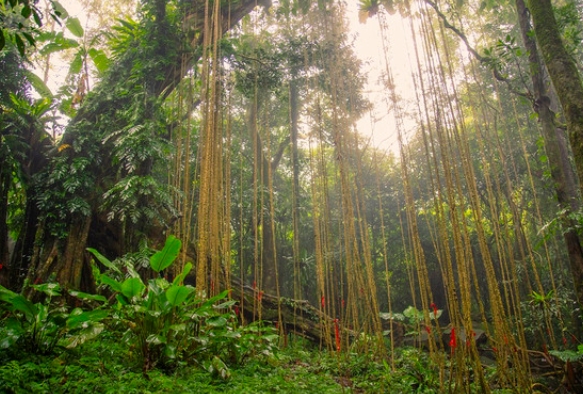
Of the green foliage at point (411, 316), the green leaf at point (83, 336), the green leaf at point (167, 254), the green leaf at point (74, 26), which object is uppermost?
the green leaf at point (74, 26)

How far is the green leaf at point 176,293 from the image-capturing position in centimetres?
148

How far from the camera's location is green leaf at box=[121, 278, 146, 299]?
1521mm

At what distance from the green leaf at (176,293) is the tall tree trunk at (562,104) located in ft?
5.34

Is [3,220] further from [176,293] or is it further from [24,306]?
[176,293]

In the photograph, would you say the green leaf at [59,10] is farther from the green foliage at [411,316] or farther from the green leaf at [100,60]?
the green foliage at [411,316]

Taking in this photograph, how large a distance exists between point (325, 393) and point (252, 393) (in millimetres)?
478

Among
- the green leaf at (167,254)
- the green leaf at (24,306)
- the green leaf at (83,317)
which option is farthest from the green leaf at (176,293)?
the green leaf at (24,306)

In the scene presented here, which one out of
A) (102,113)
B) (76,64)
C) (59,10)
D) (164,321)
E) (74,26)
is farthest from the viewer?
(76,64)

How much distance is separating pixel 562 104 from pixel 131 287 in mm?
1986

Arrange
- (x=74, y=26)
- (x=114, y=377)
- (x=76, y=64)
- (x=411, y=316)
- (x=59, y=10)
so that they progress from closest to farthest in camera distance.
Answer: (x=114, y=377), (x=59, y=10), (x=74, y=26), (x=76, y=64), (x=411, y=316)

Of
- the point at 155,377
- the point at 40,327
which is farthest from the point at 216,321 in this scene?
the point at 40,327

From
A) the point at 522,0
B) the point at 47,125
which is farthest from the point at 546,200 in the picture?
the point at 47,125

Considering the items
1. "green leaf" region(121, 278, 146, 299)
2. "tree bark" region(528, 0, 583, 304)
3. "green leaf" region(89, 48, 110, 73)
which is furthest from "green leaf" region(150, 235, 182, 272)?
"green leaf" region(89, 48, 110, 73)

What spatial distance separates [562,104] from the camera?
144 centimetres
